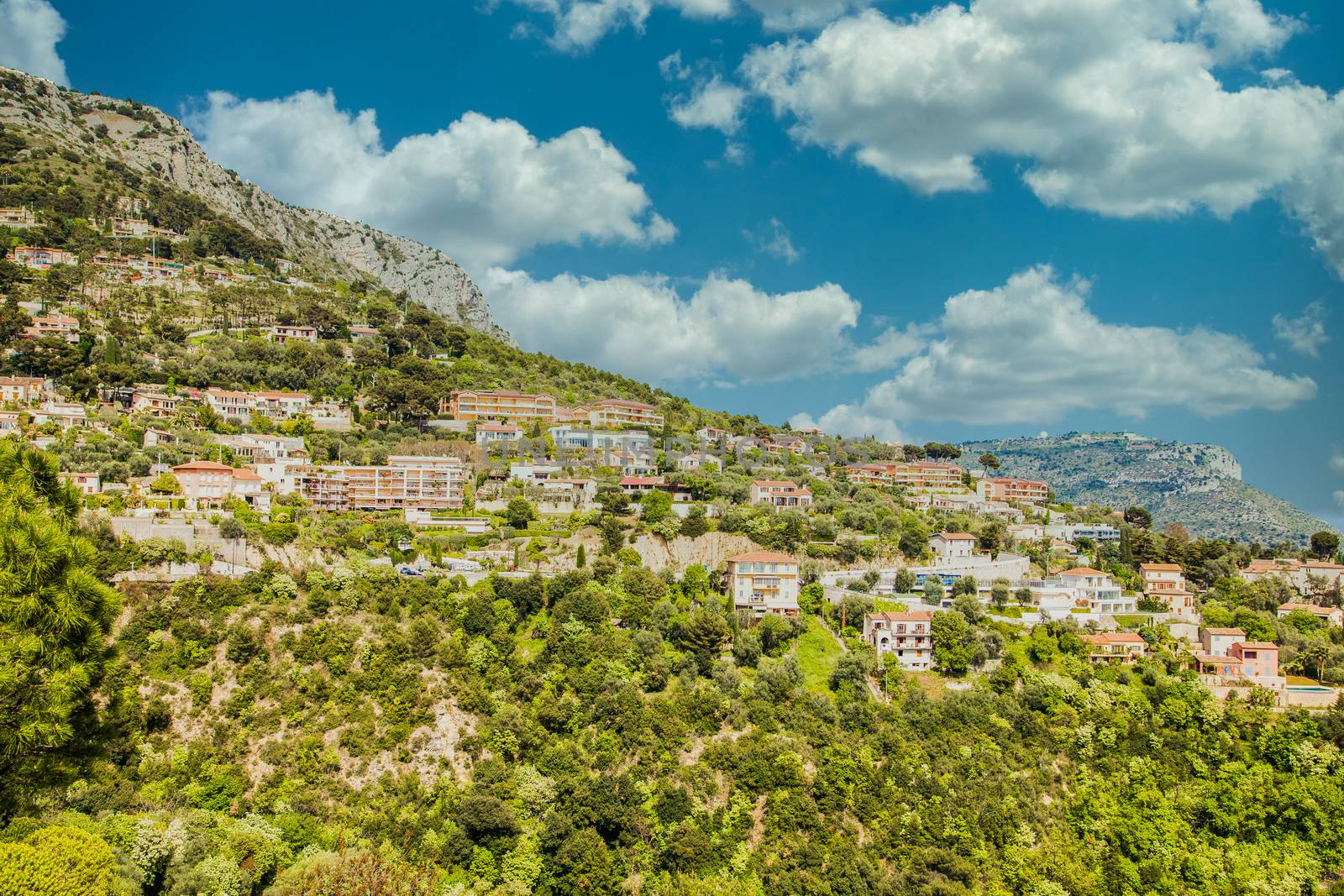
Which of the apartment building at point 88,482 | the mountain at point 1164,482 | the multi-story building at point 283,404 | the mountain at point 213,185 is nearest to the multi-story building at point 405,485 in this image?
the apartment building at point 88,482

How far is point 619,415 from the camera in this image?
226 ft

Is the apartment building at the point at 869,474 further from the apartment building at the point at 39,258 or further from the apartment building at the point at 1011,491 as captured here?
the apartment building at the point at 39,258

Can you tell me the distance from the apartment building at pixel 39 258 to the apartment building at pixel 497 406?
36.5 meters

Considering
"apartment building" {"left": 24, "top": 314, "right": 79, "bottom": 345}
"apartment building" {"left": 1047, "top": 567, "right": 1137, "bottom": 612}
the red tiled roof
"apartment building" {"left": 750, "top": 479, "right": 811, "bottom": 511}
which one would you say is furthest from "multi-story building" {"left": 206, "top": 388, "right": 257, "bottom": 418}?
"apartment building" {"left": 1047, "top": 567, "right": 1137, "bottom": 612}

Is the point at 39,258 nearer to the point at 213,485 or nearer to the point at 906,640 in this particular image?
the point at 213,485

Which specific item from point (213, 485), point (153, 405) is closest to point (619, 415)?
point (213, 485)

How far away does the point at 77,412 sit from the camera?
50.8m

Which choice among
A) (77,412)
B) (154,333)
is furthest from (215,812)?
(154,333)

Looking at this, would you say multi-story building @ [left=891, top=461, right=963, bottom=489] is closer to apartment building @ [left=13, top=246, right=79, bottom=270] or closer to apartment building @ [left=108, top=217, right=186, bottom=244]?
apartment building @ [left=13, top=246, right=79, bottom=270]

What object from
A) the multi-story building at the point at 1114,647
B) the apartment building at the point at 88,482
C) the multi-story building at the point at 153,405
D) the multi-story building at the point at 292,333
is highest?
the multi-story building at the point at 292,333

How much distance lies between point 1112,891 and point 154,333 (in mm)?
68663

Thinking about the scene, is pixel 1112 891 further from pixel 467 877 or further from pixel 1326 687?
pixel 467 877

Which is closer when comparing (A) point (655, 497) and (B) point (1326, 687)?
(B) point (1326, 687)

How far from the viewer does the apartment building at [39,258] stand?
72.6 meters
